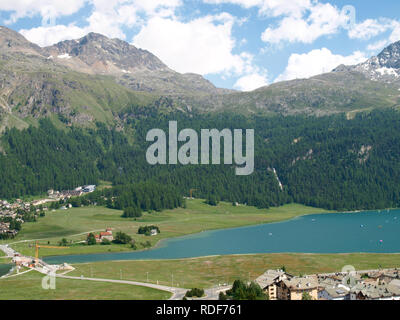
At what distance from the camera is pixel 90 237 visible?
18438 centimetres

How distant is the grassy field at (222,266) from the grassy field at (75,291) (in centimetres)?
1062

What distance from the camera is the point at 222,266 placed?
134500 millimetres

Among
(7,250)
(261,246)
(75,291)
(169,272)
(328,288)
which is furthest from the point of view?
(261,246)

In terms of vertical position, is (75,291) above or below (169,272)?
above

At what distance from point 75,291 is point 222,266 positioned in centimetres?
4818

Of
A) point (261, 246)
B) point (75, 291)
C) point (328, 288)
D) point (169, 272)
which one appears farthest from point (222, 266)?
point (75, 291)

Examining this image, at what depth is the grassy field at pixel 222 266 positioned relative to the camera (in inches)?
4653

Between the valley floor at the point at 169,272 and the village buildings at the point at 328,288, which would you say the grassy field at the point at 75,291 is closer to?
the valley floor at the point at 169,272

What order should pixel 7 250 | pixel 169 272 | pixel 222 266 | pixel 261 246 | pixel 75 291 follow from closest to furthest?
pixel 75 291, pixel 169 272, pixel 222 266, pixel 7 250, pixel 261 246

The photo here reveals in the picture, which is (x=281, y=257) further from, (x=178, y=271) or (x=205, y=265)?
(x=178, y=271)

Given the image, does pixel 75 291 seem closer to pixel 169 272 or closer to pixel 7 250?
pixel 169 272

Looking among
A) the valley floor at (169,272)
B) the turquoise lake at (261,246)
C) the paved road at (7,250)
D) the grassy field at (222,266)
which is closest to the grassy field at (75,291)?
the valley floor at (169,272)

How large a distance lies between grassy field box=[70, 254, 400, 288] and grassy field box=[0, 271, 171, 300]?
34.9 feet
